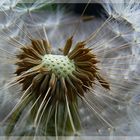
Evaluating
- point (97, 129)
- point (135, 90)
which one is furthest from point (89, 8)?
point (97, 129)

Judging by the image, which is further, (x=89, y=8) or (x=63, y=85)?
(x=89, y=8)

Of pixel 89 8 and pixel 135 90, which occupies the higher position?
pixel 89 8

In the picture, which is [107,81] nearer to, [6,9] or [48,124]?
[48,124]
